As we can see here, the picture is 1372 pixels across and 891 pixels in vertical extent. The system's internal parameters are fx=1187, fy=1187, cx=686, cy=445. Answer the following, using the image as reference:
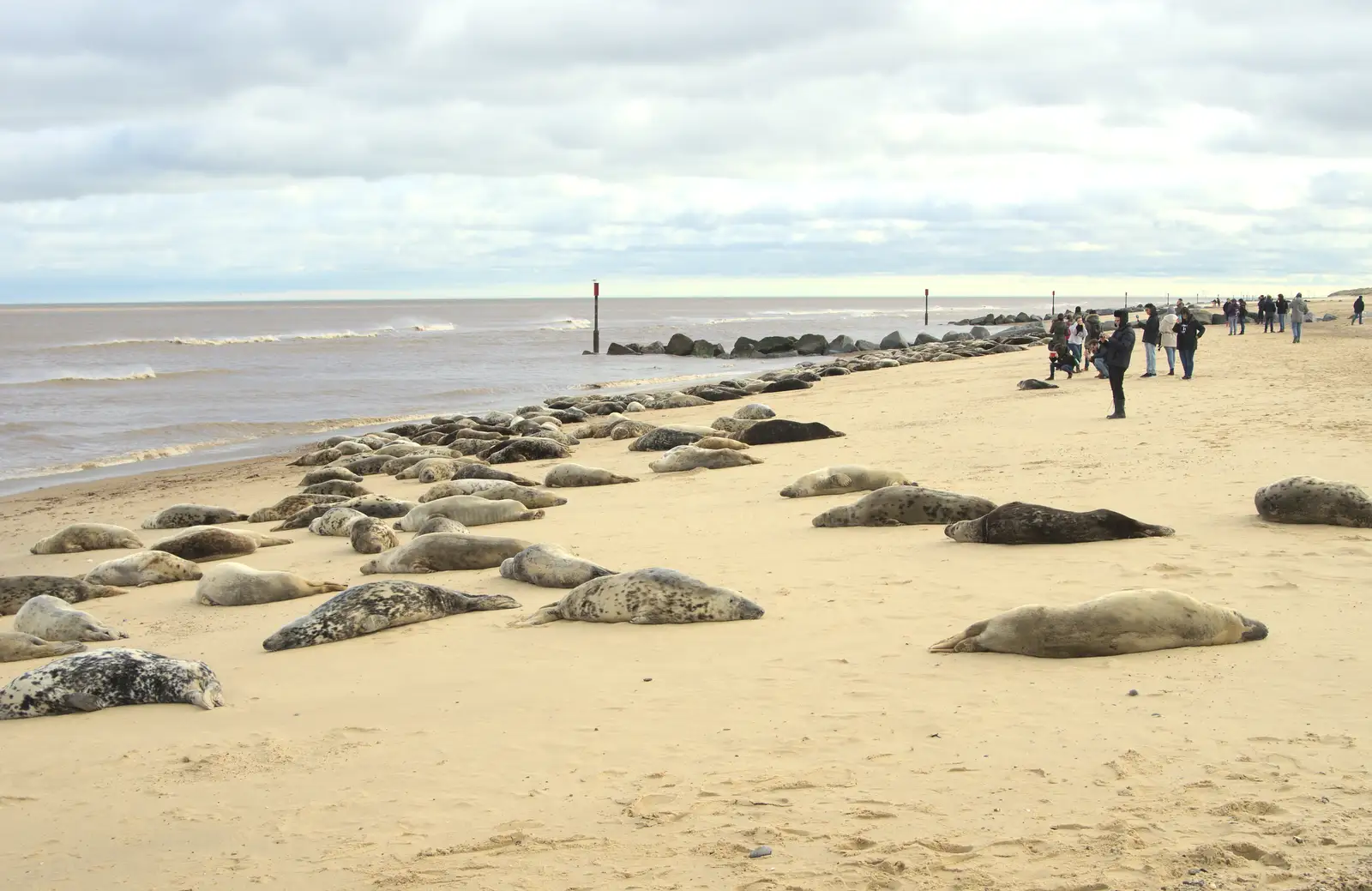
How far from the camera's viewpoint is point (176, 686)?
5250mm

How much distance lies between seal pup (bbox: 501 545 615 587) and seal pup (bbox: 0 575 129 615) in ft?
9.46

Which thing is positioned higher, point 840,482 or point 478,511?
point 840,482

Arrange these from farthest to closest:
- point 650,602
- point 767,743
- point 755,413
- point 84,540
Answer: point 755,413 < point 84,540 < point 650,602 < point 767,743

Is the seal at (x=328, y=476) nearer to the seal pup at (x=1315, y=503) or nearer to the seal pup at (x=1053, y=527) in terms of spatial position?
the seal pup at (x=1053, y=527)

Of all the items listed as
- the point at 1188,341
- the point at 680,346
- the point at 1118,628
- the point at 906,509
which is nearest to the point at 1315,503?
the point at 906,509

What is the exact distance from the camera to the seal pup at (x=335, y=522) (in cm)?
1013

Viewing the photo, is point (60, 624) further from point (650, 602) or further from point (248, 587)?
point (650, 602)

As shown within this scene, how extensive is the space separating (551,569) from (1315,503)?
4871mm

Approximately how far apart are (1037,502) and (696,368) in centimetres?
2833

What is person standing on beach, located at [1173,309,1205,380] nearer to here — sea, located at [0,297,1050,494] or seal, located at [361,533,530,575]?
sea, located at [0,297,1050,494]

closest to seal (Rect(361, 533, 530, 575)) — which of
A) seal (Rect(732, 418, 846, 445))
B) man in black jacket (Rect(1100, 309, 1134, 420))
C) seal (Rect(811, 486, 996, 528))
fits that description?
seal (Rect(811, 486, 996, 528))

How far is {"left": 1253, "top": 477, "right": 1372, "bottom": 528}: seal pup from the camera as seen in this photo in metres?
7.44

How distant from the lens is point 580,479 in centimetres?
1224

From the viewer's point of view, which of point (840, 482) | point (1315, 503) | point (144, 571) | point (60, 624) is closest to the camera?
point (60, 624)
